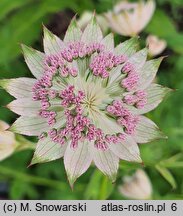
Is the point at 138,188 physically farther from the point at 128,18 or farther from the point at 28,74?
the point at 28,74

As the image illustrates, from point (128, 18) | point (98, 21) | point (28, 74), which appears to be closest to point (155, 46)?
point (128, 18)

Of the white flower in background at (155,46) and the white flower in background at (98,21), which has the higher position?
the white flower in background at (98,21)

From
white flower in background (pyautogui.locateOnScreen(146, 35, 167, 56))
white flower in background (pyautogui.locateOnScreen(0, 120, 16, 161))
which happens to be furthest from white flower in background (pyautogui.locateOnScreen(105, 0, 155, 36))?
white flower in background (pyautogui.locateOnScreen(0, 120, 16, 161))

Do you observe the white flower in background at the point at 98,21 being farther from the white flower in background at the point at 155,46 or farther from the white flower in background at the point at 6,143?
the white flower in background at the point at 6,143

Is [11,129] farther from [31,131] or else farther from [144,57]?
[144,57]

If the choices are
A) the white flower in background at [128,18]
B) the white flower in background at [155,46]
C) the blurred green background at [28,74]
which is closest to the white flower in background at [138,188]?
the blurred green background at [28,74]

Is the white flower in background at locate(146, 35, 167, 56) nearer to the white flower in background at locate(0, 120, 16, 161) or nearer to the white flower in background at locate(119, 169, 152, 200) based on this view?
the white flower in background at locate(119, 169, 152, 200)

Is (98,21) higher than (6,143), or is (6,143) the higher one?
(98,21)

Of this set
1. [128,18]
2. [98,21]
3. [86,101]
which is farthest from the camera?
[98,21]

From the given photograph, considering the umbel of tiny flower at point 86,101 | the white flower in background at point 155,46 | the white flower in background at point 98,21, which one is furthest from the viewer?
the white flower in background at point 98,21
